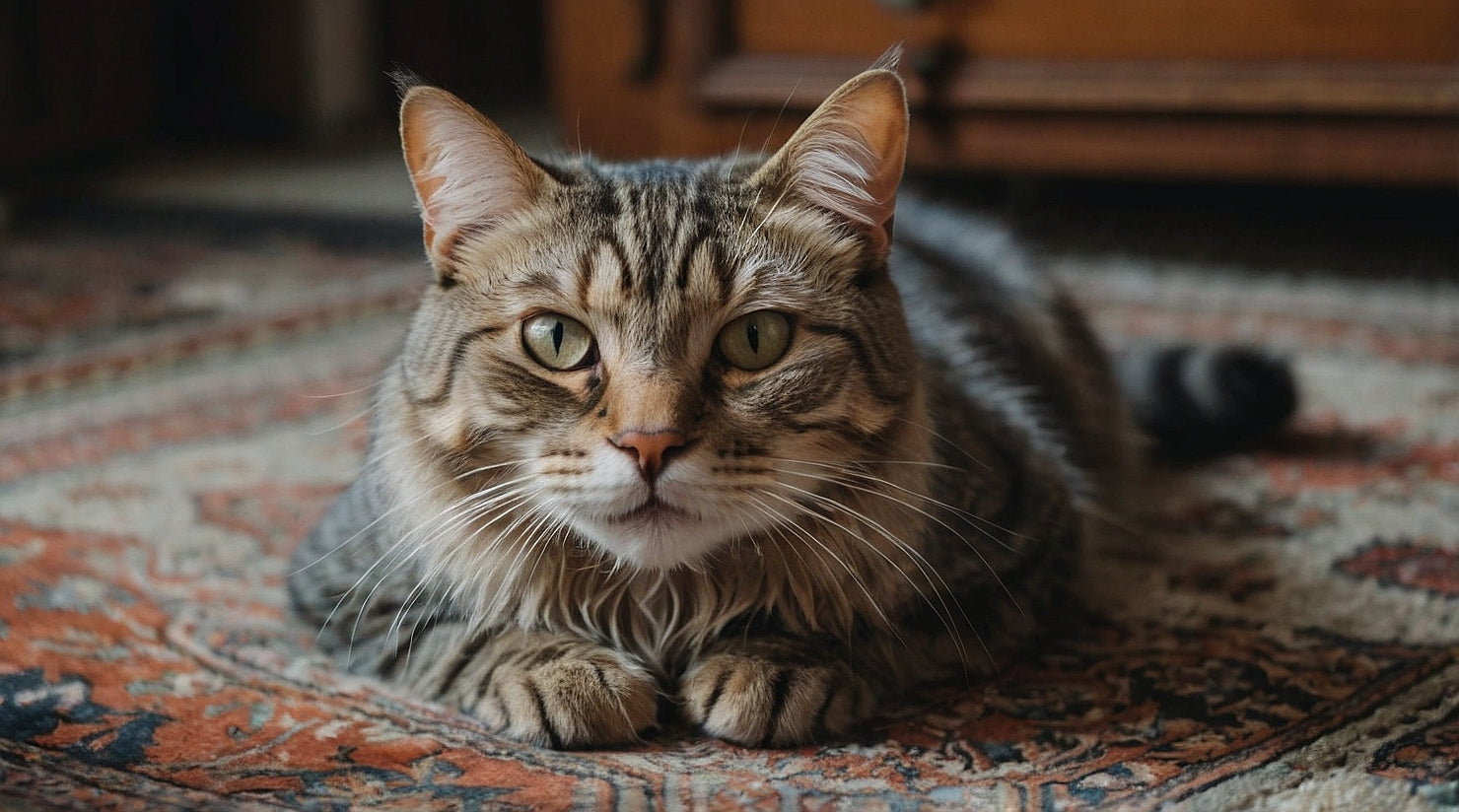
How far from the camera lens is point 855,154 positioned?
1.07 metres

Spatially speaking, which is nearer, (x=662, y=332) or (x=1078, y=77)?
(x=662, y=332)

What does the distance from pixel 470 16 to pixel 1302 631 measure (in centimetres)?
449

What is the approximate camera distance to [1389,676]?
1109 millimetres

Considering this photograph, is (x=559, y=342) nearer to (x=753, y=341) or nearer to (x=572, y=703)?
(x=753, y=341)

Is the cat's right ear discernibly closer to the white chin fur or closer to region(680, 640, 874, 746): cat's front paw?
the white chin fur

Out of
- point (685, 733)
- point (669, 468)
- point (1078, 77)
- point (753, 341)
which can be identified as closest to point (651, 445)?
point (669, 468)

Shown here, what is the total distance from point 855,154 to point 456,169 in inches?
12.6

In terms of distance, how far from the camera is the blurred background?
2299 mm

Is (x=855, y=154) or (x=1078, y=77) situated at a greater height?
(x=1078, y=77)

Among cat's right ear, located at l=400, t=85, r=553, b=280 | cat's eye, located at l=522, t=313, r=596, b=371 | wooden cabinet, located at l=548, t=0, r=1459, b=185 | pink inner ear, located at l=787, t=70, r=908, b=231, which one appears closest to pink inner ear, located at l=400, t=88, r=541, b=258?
cat's right ear, located at l=400, t=85, r=553, b=280

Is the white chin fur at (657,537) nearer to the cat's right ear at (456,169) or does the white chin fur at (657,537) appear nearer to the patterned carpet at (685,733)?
the patterned carpet at (685,733)

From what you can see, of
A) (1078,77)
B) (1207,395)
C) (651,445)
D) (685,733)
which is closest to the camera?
(651,445)

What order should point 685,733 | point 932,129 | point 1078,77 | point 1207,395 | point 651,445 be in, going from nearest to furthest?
point 651,445 < point 685,733 < point 1207,395 < point 1078,77 < point 932,129

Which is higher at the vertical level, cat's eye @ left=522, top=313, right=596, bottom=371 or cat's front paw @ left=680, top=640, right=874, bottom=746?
cat's eye @ left=522, top=313, right=596, bottom=371
